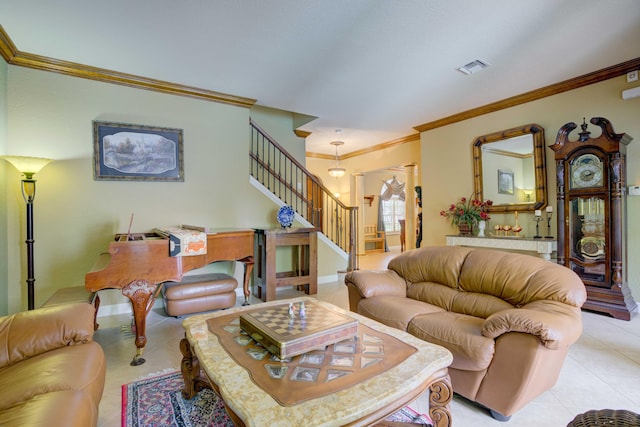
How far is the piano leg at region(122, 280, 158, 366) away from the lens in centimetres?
244

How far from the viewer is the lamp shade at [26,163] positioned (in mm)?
2785

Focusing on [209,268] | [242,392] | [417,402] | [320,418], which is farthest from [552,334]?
[209,268]

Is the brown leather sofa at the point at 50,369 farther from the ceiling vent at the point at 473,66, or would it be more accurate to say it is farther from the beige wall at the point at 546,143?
the beige wall at the point at 546,143

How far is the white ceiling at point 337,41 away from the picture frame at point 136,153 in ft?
2.14

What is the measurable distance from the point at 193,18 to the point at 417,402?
3.31 m

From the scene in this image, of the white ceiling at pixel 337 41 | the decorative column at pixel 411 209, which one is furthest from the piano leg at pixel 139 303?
the decorative column at pixel 411 209

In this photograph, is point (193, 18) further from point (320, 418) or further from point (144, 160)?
point (320, 418)

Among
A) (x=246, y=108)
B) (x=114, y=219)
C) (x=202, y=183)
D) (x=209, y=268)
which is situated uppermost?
(x=246, y=108)

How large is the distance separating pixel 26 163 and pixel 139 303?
5.74ft

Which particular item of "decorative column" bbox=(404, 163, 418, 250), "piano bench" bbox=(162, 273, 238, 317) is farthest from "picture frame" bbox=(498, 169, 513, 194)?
"piano bench" bbox=(162, 273, 238, 317)

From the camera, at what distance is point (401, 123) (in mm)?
5633

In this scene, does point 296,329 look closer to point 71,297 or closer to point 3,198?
point 71,297

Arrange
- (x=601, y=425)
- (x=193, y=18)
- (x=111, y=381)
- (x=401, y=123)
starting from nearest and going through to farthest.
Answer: (x=601, y=425), (x=111, y=381), (x=193, y=18), (x=401, y=123)

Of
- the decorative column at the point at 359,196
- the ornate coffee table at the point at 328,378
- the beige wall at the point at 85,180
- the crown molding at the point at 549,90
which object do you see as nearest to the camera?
the ornate coffee table at the point at 328,378
